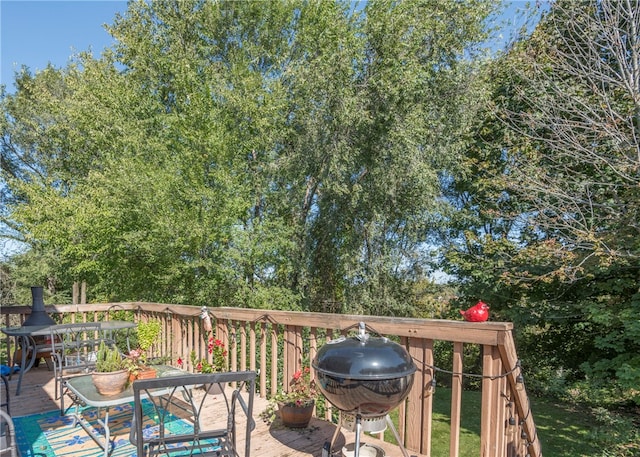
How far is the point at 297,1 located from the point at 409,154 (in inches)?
206

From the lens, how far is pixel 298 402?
2758 millimetres

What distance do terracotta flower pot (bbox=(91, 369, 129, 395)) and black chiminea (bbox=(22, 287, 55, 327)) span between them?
8.29 feet

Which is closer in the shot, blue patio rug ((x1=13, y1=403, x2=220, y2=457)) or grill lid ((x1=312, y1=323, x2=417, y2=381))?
grill lid ((x1=312, y1=323, x2=417, y2=381))

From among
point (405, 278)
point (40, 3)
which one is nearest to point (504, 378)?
point (405, 278)

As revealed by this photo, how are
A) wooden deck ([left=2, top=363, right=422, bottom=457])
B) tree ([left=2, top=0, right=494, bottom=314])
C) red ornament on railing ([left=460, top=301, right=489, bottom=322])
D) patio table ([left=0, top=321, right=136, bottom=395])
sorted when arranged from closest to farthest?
red ornament on railing ([left=460, top=301, right=489, bottom=322]) < wooden deck ([left=2, top=363, right=422, bottom=457]) < patio table ([left=0, top=321, right=136, bottom=395]) < tree ([left=2, top=0, right=494, bottom=314])

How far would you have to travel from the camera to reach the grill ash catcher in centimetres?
174

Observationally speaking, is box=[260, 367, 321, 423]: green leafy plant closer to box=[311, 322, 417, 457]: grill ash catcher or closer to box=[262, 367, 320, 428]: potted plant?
box=[262, 367, 320, 428]: potted plant

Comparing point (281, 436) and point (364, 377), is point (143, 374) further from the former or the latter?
point (364, 377)

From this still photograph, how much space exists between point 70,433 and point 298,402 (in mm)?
1668

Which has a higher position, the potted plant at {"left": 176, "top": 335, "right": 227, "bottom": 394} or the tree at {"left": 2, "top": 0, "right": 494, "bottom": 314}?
the tree at {"left": 2, "top": 0, "right": 494, "bottom": 314}

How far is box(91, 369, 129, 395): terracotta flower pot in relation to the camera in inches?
94.6

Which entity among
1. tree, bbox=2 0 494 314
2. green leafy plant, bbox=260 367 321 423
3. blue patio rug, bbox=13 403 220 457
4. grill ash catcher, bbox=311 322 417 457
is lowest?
blue patio rug, bbox=13 403 220 457

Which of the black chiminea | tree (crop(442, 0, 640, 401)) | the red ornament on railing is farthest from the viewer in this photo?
tree (crop(442, 0, 640, 401))

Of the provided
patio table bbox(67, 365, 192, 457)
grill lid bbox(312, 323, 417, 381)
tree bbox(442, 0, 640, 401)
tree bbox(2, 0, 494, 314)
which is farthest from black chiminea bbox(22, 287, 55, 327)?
tree bbox(442, 0, 640, 401)
